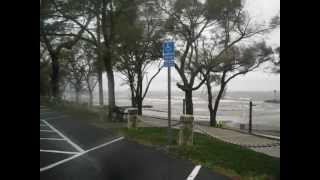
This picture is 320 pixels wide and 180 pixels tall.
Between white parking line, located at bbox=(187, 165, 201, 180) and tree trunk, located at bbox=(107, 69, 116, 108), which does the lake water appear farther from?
white parking line, located at bbox=(187, 165, 201, 180)

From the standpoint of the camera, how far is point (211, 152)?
397cm

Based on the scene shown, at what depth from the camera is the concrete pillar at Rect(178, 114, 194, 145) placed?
4215 millimetres

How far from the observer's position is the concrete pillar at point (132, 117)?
14.2 feet

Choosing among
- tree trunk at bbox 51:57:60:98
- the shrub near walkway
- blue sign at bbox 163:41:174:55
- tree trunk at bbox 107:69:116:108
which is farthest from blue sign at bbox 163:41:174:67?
tree trunk at bbox 51:57:60:98

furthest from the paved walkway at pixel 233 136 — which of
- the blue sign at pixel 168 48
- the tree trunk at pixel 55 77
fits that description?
the tree trunk at pixel 55 77

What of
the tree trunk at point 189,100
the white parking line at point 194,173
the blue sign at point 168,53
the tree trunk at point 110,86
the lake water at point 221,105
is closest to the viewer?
the white parking line at point 194,173

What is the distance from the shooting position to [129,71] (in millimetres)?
4391

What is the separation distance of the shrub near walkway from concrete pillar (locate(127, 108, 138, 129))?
71 millimetres

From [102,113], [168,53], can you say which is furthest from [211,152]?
[102,113]

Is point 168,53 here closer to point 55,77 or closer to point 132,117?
point 132,117

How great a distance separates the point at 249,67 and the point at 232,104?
17.2 inches

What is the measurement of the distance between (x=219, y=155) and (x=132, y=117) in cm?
111

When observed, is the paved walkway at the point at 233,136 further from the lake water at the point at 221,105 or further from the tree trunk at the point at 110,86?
the tree trunk at the point at 110,86
